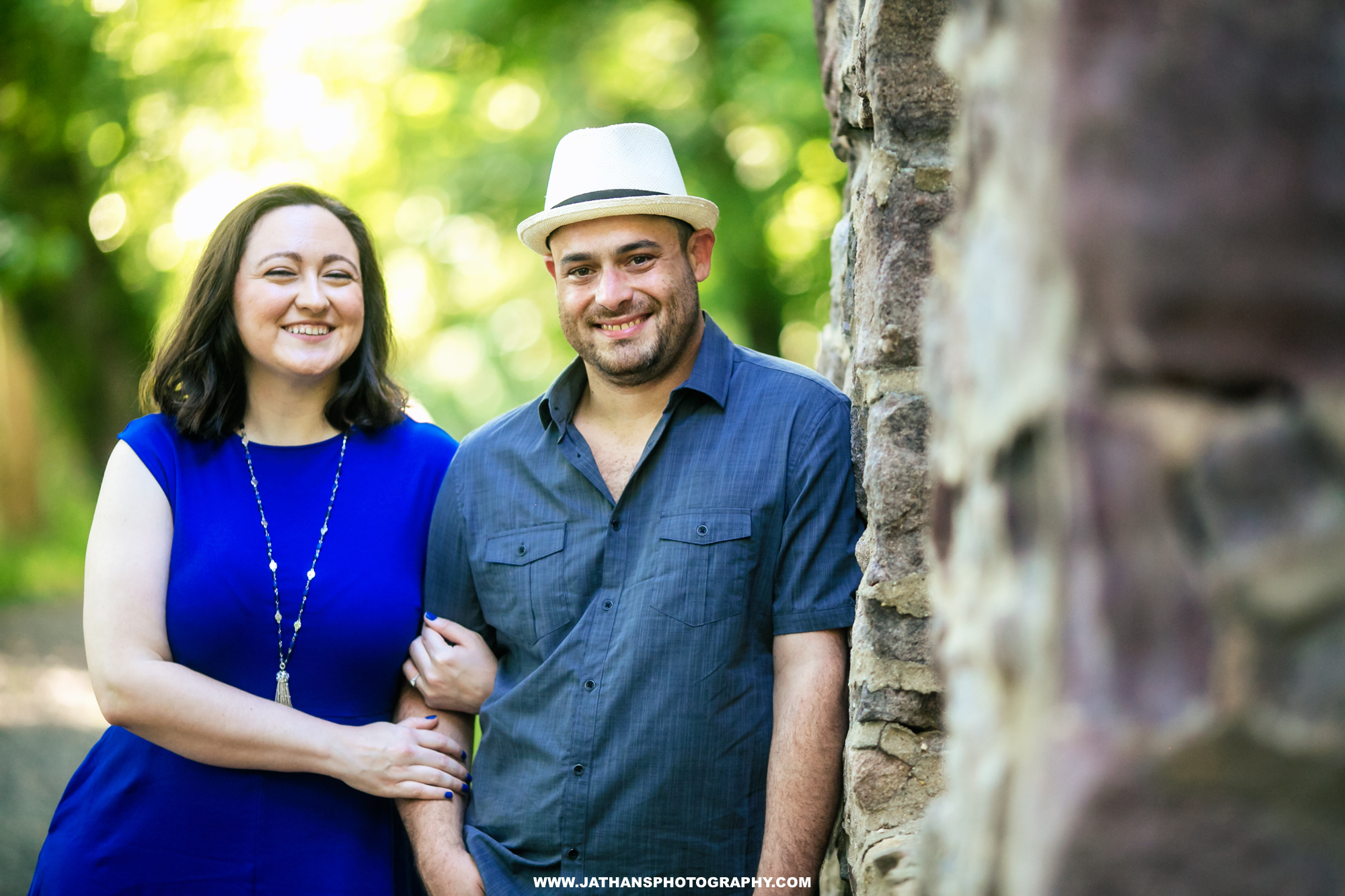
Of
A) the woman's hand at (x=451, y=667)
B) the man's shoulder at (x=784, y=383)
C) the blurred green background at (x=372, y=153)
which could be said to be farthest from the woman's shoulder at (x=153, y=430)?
the blurred green background at (x=372, y=153)

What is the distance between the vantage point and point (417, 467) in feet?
9.04

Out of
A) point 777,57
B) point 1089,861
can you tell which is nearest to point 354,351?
point 1089,861

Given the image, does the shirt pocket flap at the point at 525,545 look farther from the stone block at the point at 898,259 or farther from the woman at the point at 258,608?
the stone block at the point at 898,259

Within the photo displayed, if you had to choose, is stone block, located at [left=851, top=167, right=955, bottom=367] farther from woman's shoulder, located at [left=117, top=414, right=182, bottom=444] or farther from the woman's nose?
woman's shoulder, located at [left=117, top=414, right=182, bottom=444]

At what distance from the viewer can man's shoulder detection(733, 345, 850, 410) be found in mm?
2334

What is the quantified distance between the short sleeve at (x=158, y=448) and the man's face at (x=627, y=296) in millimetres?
993

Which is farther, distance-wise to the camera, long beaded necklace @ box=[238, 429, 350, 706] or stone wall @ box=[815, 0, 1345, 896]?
long beaded necklace @ box=[238, 429, 350, 706]

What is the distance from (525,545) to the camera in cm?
242

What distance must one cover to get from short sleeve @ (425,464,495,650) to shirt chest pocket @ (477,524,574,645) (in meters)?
0.07

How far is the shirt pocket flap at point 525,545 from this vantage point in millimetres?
2382

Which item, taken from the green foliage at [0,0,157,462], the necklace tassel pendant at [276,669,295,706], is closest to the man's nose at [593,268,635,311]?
the necklace tassel pendant at [276,669,295,706]

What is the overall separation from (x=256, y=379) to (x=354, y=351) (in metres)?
0.26

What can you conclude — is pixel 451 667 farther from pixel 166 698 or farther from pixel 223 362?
pixel 223 362

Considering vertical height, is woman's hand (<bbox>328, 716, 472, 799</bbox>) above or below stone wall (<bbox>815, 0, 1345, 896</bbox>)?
below
